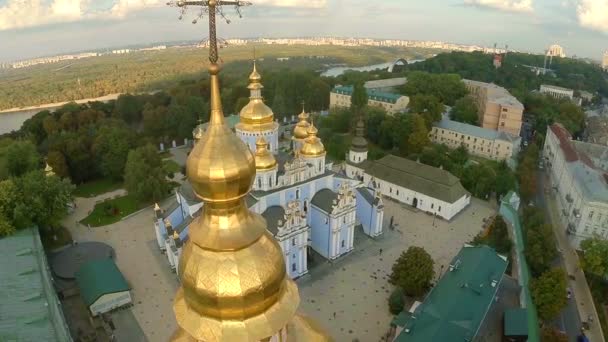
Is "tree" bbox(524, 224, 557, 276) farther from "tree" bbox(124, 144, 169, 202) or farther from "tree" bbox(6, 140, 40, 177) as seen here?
"tree" bbox(6, 140, 40, 177)

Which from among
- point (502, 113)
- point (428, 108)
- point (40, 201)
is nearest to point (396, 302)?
point (40, 201)

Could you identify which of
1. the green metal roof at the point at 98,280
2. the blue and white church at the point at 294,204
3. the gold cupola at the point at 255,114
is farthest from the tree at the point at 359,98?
the green metal roof at the point at 98,280

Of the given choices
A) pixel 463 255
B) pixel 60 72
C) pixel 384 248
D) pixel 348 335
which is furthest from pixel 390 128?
pixel 60 72

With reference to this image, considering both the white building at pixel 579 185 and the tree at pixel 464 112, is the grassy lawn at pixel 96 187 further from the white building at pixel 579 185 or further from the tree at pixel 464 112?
the tree at pixel 464 112

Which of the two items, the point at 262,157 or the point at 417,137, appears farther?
the point at 417,137

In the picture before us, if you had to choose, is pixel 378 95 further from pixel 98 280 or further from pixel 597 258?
pixel 98 280

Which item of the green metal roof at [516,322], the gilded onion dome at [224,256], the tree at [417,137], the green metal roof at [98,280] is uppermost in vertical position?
the gilded onion dome at [224,256]

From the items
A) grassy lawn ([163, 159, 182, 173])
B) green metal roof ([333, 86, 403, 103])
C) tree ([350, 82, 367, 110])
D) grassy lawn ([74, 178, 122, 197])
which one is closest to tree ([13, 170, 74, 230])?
grassy lawn ([74, 178, 122, 197])
